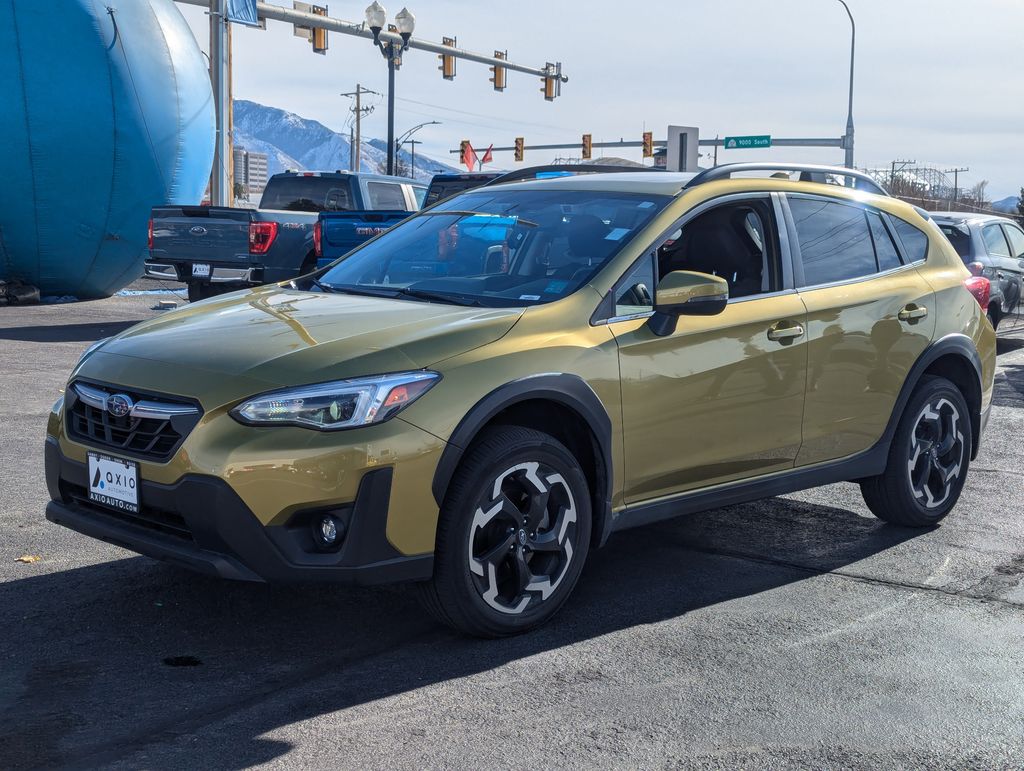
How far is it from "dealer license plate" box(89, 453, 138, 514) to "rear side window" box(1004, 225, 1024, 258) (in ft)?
45.8

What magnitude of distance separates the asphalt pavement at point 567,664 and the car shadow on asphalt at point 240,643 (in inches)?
0.4

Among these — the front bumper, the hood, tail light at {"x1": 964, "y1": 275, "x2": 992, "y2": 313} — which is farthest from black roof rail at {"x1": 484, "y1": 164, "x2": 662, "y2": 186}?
tail light at {"x1": 964, "y1": 275, "x2": 992, "y2": 313}

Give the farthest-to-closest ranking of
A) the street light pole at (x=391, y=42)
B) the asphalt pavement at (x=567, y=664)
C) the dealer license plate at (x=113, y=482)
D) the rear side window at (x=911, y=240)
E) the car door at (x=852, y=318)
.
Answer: the street light pole at (x=391, y=42), the rear side window at (x=911, y=240), the car door at (x=852, y=318), the dealer license plate at (x=113, y=482), the asphalt pavement at (x=567, y=664)

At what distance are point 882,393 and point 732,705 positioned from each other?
7.80 feet

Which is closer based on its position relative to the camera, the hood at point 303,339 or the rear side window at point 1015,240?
the hood at point 303,339

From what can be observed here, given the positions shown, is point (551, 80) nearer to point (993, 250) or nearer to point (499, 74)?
point (499, 74)

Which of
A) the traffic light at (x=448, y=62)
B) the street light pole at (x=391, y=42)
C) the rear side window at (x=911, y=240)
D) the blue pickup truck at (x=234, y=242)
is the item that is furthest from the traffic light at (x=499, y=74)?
the rear side window at (x=911, y=240)

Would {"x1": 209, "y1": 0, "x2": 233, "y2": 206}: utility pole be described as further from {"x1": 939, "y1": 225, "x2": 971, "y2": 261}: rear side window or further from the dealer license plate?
the dealer license plate

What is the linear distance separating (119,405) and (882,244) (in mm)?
3781

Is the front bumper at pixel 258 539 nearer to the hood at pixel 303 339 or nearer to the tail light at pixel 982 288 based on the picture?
the hood at pixel 303 339

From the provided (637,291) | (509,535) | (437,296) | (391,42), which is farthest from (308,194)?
(509,535)

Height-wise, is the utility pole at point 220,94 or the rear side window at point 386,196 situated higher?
the utility pole at point 220,94

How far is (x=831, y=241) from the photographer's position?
576 centimetres

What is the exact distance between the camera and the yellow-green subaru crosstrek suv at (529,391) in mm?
3896
